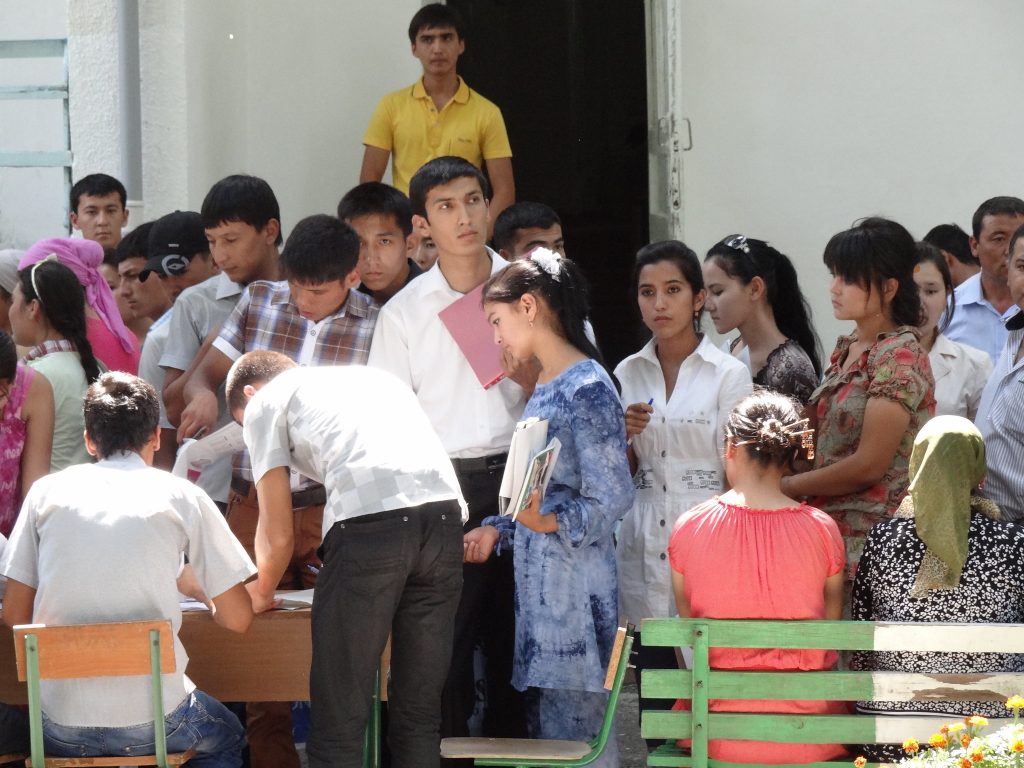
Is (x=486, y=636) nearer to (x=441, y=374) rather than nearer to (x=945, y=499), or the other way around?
(x=441, y=374)

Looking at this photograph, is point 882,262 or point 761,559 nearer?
point 761,559

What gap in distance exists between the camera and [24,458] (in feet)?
14.1

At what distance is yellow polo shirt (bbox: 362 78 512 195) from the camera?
6402mm

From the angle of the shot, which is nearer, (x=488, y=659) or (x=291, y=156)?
(x=488, y=659)

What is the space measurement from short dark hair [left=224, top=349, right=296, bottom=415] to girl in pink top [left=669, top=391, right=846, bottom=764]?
3.53ft

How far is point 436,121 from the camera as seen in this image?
6414 mm

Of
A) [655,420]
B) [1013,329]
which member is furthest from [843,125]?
[655,420]

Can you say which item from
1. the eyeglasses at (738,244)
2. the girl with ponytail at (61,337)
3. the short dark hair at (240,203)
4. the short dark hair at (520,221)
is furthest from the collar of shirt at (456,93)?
the girl with ponytail at (61,337)

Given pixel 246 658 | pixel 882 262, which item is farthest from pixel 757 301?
pixel 246 658

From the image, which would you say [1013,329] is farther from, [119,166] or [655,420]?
[119,166]

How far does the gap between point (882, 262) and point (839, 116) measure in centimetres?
295

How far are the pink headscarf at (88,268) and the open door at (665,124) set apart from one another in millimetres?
2691

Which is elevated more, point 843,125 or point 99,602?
point 843,125

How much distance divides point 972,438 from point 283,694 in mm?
1817
